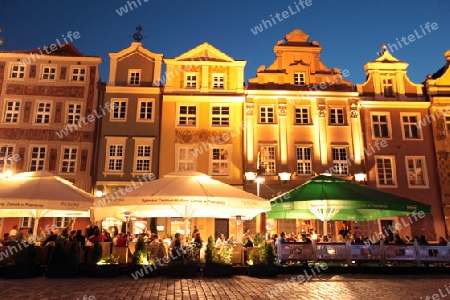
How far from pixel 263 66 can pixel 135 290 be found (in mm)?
20668

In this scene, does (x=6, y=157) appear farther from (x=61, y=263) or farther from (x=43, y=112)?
(x=61, y=263)

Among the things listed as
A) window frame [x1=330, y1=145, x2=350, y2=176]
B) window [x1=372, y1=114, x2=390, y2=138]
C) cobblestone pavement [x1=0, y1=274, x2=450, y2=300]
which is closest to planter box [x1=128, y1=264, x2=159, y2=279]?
cobblestone pavement [x1=0, y1=274, x2=450, y2=300]

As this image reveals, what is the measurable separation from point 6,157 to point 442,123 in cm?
2839

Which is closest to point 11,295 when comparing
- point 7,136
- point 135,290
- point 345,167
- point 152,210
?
point 135,290

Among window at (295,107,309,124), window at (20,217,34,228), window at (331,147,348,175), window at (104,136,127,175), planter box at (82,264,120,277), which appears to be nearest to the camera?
planter box at (82,264,120,277)

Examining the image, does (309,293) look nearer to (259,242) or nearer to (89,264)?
(259,242)

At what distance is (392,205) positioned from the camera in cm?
1538

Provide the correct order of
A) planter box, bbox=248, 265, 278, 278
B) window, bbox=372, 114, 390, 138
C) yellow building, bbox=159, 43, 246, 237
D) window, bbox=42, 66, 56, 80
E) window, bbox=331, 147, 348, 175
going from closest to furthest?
1. planter box, bbox=248, 265, 278, 278
2. yellow building, bbox=159, 43, 246, 237
3. window, bbox=331, 147, 348, 175
4. window, bbox=372, 114, 390, 138
5. window, bbox=42, 66, 56, 80

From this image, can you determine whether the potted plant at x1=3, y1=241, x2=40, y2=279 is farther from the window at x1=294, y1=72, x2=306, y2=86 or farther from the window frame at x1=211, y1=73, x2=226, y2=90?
the window at x1=294, y1=72, x2=306, y2=86

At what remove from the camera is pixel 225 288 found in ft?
34.4

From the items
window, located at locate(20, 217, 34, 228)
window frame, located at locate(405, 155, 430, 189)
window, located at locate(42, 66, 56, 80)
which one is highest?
window, located at locate(42, 66, 56, 80)

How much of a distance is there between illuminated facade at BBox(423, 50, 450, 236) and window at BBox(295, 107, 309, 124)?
26.2 ft

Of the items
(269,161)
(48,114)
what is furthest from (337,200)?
(48,114)

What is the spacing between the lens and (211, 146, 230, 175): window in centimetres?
2563
